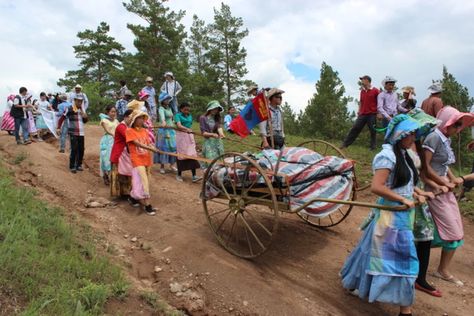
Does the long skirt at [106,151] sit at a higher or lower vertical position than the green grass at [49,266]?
higher

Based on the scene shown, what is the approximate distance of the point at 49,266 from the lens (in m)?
3.56

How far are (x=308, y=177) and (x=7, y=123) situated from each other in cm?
1140

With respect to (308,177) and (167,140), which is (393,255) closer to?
(308,177)

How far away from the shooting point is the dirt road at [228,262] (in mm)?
4145

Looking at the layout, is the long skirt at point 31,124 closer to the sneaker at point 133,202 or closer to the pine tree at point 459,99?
the sneaker at point 133,202

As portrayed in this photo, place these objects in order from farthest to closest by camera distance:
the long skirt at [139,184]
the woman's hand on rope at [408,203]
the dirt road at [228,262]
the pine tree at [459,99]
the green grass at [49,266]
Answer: the pine tree at [459,99]
the long skirt at [139,184]
the dirt road at [228,262]
the woman's hand on rope at [408,203]
the green grass at [49,266]

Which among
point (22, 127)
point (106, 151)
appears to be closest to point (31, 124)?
point (22, 127)

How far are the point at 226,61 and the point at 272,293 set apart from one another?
26.1m

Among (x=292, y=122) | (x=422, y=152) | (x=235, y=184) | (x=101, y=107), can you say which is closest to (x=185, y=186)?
(x=235, y=184)

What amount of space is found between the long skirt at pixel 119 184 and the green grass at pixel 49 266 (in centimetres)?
210

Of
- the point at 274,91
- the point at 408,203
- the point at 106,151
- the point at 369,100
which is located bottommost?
the point at 408,203

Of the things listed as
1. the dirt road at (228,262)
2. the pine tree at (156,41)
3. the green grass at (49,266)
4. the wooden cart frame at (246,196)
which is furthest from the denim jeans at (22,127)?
the pine tree at (156,41)

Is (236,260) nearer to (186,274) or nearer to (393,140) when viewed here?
(186,274)

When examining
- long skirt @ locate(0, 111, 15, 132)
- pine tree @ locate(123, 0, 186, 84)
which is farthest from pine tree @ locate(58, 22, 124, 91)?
long skirt @ locate(0, 111, 15, 132)
